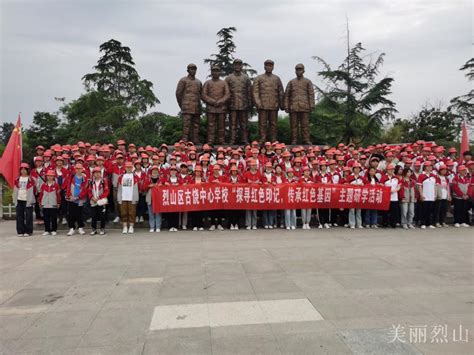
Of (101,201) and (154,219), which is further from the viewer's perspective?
(154,219)

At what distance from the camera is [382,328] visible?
3494mm

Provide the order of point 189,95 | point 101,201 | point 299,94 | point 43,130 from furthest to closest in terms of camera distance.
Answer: point 43,130 → point 299,94 → point 189,95 → point 101,201

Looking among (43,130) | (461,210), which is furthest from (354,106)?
(43,130)

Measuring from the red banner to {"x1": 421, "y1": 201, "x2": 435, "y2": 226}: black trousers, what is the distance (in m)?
1.05

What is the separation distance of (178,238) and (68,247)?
215 centimetres

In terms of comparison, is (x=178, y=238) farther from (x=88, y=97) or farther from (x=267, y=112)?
(x=88, y=97)

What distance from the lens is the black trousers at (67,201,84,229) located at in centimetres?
843

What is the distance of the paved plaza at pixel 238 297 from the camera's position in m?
3.26

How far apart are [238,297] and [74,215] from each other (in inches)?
223

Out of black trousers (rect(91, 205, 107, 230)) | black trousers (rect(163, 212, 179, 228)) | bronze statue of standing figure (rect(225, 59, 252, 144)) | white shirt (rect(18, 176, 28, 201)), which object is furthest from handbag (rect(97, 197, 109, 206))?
bronze statue of standing figure (rect(225, 59, 252, 144))

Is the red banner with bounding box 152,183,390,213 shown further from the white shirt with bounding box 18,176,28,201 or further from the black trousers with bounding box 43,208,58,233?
the white shirt with bounding box 18,176,28,201

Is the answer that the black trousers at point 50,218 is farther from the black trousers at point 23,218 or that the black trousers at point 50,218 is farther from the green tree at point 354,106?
the green tree at point 354,106

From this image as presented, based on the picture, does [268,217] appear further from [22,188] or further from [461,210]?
[22,188]

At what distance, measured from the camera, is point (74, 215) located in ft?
27.9
